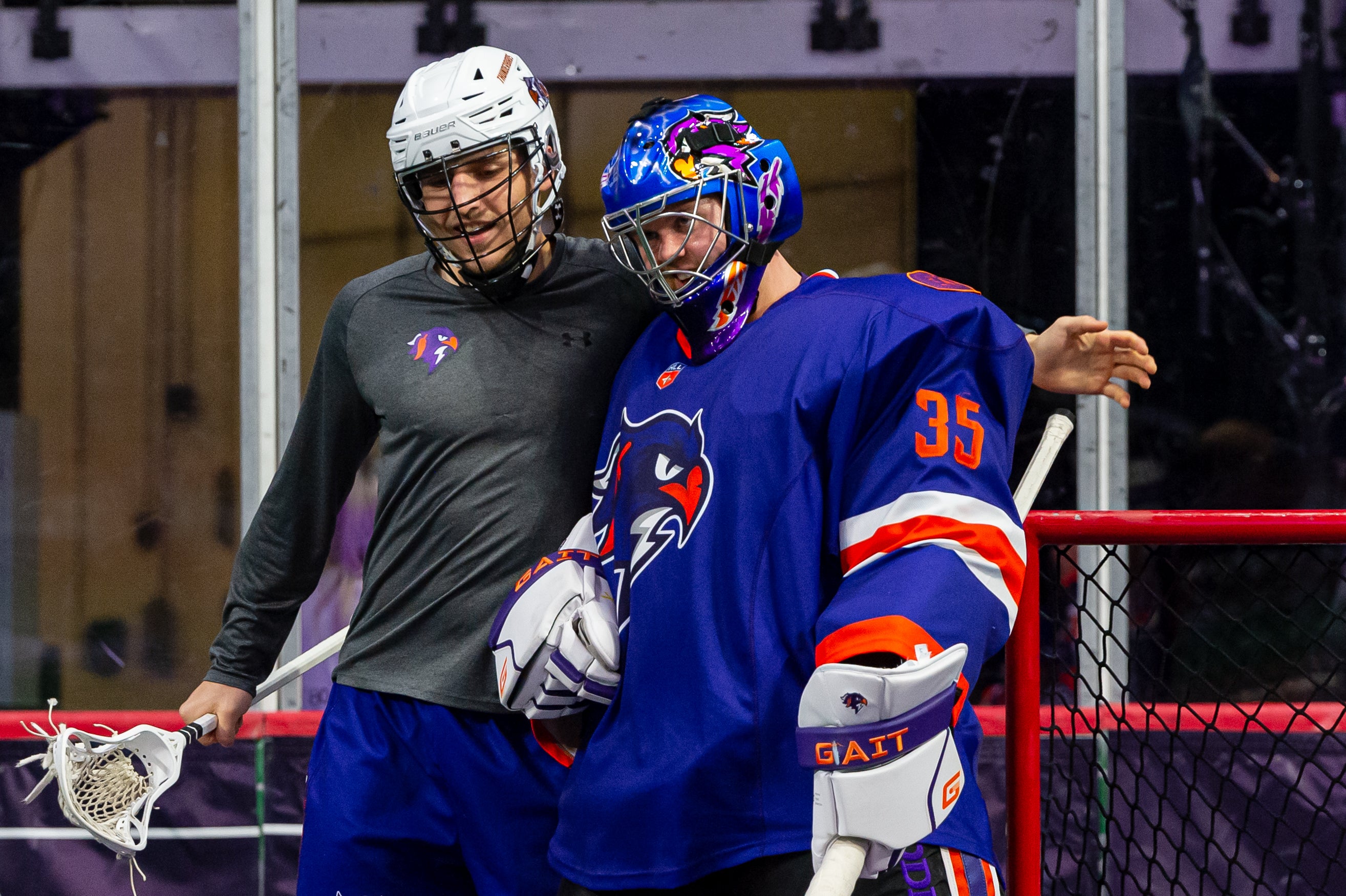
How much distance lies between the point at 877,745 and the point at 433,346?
928mm

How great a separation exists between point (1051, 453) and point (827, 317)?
669 mm

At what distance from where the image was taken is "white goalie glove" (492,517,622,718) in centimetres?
149

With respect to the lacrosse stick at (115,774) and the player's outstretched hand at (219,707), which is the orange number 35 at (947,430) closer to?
the lacrosse stick at (115,774)

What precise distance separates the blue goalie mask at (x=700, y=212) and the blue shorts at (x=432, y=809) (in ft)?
2.06

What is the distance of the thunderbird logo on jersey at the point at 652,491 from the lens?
1413 millimetres

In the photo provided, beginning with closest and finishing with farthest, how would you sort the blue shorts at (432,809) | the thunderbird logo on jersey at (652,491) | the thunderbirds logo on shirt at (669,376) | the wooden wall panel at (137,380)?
1. the thunderbird logo on jersey at (652,491)
2. the thunderbirds logo on shirt at (669,376)
3. the blue shorts at (432,809)
4. the wooden wall panel at (137,380)

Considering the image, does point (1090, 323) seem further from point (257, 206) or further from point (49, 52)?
point (49, 52)

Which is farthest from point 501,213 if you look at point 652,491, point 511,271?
point 652,491

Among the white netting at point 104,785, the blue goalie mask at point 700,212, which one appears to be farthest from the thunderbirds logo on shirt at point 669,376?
the white netting at point 104,785

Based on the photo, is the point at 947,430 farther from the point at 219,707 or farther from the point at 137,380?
the point at 137,380

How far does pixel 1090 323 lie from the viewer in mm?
1691

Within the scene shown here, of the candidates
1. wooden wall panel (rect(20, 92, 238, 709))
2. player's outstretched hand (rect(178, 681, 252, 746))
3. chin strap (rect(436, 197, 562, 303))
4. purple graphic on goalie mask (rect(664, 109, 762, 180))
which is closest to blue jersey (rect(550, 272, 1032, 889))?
purple graphic on goalie mask (rect(664, 109, 762, 180))

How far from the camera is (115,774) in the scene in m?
1.93

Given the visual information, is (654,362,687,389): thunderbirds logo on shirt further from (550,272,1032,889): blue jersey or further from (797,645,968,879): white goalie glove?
(797,645,968,879): white goalie glove
